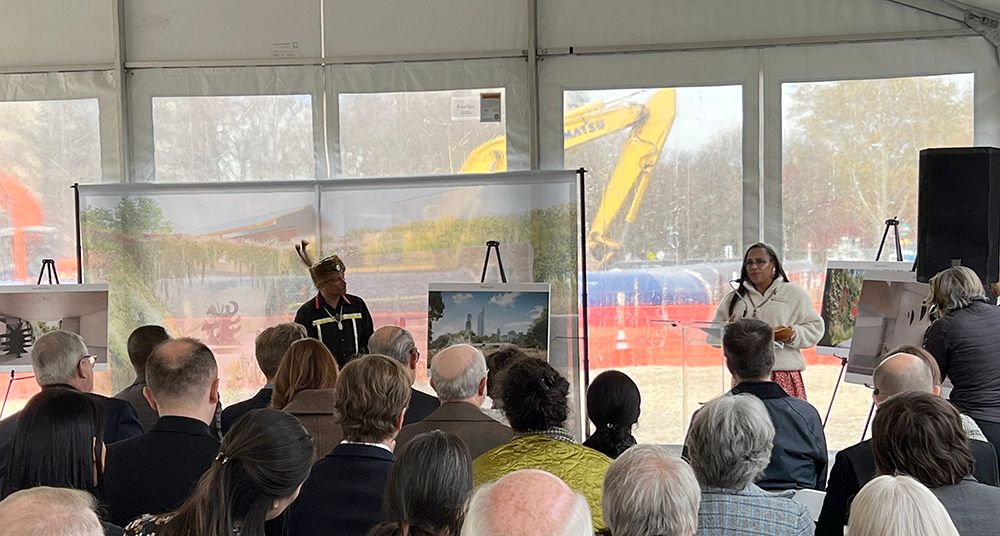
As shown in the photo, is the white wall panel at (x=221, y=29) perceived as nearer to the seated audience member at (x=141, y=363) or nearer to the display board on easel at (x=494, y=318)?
the display board on easel at (x=494, y=318)

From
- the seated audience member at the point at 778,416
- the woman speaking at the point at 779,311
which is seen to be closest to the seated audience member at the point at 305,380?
the seated audience member at the point at 778,416

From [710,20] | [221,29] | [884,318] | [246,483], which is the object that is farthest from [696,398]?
[246,483]

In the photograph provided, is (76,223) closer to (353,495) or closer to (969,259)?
(353,495)

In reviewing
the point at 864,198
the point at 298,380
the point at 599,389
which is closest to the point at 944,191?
the point at 864,198

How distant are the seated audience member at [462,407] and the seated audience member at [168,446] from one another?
79 centimetres

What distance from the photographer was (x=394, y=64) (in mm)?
7344

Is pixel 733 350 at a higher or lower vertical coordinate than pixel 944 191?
lower

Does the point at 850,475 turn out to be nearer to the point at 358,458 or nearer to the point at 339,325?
the point at 358,458

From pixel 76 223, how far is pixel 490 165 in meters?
3.00

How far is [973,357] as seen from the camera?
14.3ft

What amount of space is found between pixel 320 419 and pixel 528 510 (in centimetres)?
226

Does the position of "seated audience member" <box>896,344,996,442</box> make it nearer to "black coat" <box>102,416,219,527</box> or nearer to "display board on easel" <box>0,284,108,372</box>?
"black coat" <box>102,416,219,527</box>

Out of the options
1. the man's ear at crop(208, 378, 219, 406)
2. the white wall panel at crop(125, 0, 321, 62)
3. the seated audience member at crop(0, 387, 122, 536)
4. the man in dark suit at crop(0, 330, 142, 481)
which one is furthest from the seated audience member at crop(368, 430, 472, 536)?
the white wall panel at crop(125, 0, 321, 62)

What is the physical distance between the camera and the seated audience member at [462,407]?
3420mm
